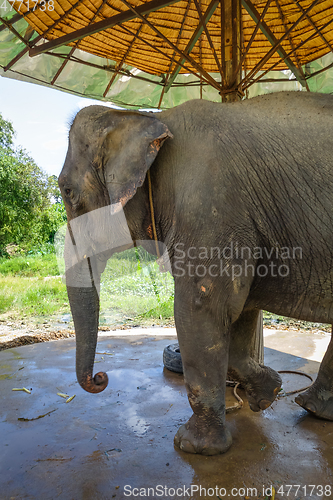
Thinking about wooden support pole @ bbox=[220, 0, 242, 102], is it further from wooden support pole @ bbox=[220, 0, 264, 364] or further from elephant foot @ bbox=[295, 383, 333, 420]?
elephant foot @ bbox=[295, 383, 333, 420]

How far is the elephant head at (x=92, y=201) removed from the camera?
228 centimetres

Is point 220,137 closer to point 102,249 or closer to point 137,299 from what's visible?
point 102,249

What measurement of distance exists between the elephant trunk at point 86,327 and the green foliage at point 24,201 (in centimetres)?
1014

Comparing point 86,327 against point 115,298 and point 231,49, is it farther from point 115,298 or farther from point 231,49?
point 115,298

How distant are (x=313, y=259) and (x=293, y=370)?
6.19ft

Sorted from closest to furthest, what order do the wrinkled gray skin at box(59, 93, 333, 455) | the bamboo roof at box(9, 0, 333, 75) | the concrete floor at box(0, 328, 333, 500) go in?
1. the concrete floor at box(0, 328, 333, 500)
2. the wrinkled gray skin at box(59, 93, 333, 455)
3. the bamboo roof at box(9, 0, 333, 75)

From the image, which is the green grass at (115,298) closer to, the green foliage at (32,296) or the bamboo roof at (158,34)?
the green foliage at (32,296)

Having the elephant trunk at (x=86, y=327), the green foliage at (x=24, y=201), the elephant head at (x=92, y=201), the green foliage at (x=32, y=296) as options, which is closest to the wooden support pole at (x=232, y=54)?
the elephant head at (x=92, y=201)

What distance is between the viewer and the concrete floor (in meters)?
1.94

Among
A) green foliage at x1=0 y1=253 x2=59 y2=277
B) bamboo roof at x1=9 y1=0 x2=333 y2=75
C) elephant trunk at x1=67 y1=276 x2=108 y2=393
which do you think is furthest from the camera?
green foliage at x1=0 y1=253 x2=59 y2=277

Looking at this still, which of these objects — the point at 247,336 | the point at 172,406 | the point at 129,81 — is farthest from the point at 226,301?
the point at 129,81

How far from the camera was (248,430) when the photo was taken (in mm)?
2508

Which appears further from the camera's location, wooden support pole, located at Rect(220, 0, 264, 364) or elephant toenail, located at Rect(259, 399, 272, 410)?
wooden support pole, located at Rect(220, 0, 264, 364)

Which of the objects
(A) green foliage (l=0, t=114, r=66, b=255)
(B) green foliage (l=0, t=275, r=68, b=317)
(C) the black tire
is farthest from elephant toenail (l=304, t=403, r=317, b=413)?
(A) green foliage (l=0, t=114, r=66, b=255)
